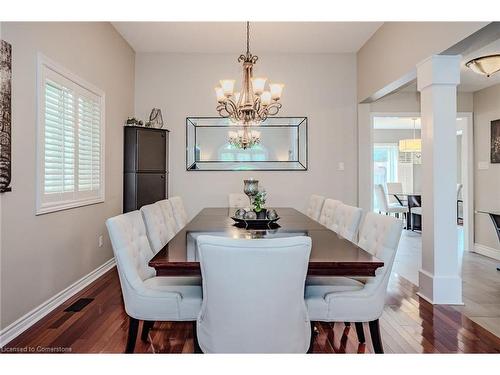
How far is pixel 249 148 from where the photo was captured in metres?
5.32

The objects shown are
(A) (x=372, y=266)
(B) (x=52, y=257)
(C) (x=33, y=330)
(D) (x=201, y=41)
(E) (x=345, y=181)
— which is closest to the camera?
(A) (x=372, y=266)

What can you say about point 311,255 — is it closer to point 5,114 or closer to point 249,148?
point 5,114

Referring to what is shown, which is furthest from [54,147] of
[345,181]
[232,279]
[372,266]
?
[345,181]

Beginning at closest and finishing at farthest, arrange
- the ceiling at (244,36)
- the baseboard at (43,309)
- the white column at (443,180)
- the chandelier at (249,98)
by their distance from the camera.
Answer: the baseboard at (43,309), the white column at (443,180), the chandelier at (249,98), the ceiling at (244,36)

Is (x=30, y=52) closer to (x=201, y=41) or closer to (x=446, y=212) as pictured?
(x=201, y=41)

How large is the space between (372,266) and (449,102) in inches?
87.2

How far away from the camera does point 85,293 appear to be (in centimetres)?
350

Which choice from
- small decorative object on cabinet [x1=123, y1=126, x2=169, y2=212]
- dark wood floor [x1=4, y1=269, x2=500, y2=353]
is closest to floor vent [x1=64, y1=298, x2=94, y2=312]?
dark wood floor [x1=4, y1=269, x2=500, y2=353]

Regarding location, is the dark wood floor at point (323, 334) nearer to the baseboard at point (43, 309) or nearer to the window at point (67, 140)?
the baseboard at point (43, 309)

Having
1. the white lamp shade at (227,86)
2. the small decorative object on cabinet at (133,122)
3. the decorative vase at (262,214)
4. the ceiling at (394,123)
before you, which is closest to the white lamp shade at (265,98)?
the white lamp shade at (227,86)

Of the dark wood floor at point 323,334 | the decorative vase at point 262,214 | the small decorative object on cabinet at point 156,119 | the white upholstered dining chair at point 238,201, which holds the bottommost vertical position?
the dark wood floor at point 323,334

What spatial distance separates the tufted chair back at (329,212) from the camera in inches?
127

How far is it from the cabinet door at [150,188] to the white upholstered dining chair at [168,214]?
1398 millimetres

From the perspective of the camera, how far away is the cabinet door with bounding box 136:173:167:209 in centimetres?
477
